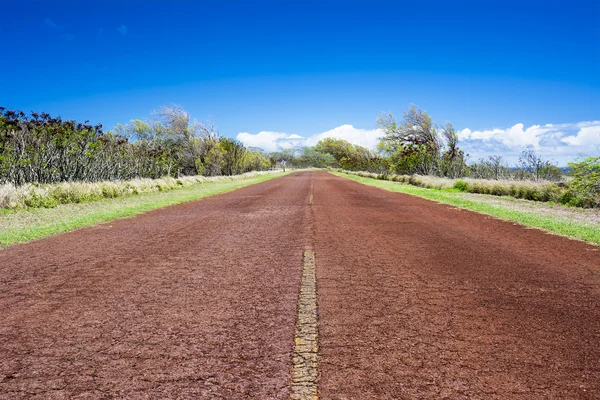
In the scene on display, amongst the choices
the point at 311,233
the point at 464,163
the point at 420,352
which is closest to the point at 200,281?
the point at 420,352

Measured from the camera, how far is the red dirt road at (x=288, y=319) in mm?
2504

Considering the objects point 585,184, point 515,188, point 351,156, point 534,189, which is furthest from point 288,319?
point 351,156

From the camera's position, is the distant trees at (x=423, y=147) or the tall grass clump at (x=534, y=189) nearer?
the tall grass clump at (x=534, y=189)

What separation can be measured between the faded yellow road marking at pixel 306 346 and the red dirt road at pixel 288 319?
0.06 metres

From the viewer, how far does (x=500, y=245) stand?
699 centimetres

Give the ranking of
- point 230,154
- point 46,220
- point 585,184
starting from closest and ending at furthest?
point 46,220 → point 585,184 → point 230,154

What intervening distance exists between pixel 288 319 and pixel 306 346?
54cm

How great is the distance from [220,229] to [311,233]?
2007mm

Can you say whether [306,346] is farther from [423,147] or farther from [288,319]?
[423,147]

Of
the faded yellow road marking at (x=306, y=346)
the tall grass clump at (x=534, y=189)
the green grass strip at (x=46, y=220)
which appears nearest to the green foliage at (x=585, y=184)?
the tall grass clump at (x=534, y=189)

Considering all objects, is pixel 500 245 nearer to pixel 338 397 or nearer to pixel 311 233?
pixel 311 233

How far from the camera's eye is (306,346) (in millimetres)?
2949

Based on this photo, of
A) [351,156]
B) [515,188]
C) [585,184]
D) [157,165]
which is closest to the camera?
[585,184]

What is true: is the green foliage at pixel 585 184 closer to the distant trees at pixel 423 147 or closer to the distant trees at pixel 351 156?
the distant trees at pixel 423 147
